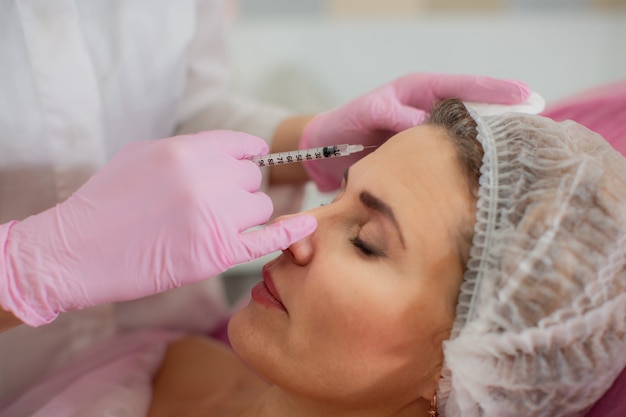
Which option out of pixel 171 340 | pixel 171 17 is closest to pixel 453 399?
pixel 171 340

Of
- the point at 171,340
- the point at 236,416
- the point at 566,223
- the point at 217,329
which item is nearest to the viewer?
the point at 566,223

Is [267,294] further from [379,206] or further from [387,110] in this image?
[387,110]

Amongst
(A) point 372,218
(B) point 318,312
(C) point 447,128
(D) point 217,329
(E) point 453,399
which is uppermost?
(C) point 447,128

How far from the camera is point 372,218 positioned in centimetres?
113

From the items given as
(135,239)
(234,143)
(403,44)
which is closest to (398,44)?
(403,44)

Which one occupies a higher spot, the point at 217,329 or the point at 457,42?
the point at 457,42

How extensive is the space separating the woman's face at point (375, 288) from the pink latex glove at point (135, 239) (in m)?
0.09

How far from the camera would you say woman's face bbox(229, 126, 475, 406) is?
42.8 inches

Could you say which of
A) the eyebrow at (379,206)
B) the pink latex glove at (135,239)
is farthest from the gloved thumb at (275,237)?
the eyebrow at (379,206)

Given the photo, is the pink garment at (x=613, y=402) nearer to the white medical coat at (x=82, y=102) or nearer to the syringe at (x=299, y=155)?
the syringe at (x=299, y=155)

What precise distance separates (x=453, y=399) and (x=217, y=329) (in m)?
0.91

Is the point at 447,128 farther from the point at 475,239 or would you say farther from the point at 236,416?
the point at 236,416

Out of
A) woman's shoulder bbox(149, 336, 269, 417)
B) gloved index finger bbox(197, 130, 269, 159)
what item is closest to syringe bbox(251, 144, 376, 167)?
gloved index finger bbox(197, 130, 269, 159)

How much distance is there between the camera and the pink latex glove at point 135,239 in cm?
106
